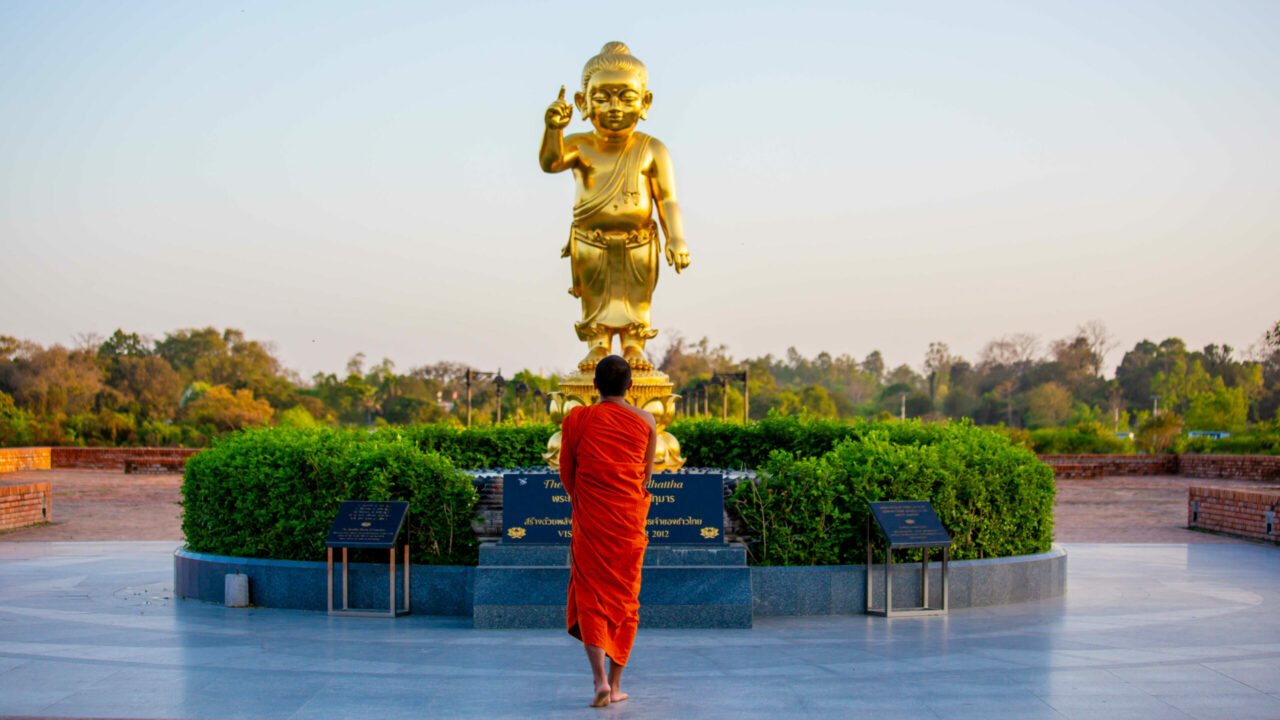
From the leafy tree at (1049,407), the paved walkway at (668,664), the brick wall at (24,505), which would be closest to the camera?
the paved walkway at (668,664)

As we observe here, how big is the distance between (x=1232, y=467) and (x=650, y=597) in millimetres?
27097

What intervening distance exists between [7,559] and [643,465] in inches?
354

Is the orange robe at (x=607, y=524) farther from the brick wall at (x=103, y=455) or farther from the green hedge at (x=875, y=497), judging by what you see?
the brick wall at (x=103, y=455)

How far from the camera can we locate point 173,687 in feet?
17.3

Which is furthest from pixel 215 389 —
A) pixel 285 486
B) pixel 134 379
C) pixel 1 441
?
pixel 285 486

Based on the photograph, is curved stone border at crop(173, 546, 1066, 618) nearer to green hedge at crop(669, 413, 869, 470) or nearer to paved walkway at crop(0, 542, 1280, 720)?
paved walkway at crop(0, 542, 1280, 720)

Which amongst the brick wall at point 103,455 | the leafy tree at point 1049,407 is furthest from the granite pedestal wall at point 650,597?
the leafy tree at point 1049,407

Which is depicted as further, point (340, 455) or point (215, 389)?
point (215, 389)

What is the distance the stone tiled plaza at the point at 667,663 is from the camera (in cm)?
494

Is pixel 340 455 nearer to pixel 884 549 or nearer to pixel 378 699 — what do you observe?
pixel 378 699

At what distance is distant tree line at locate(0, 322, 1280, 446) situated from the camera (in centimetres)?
3700

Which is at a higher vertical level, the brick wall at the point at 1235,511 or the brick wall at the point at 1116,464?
the brick wall at the point at 1235,511

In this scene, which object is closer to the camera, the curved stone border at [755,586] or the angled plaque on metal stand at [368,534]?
the angled plaque on metal stand at [368,534]

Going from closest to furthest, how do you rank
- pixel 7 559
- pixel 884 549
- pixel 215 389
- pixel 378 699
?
1. pixel 378 699
2. pixel 884 549
3. pixel 7 559
4. pixel 215 389
